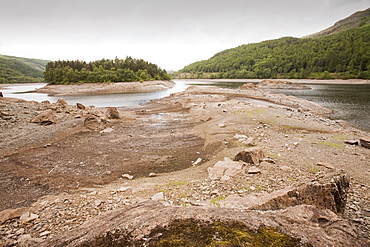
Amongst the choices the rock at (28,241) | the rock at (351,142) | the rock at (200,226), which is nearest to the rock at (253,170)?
the rock at (200,226)

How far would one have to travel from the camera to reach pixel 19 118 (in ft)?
53.3

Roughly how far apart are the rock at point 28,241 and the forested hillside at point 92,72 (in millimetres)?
80215

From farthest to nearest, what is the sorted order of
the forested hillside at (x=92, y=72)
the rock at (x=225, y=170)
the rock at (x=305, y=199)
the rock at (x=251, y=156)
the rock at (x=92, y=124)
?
1. the forested hillside at (x=92, y=72)
2. the rock at (x=92, y=124)
3. the rock at (x=251, y=156)
4. the rock at (x=225, y=170)
5. the rock at (x=305, y=199)

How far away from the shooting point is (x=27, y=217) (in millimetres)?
4582

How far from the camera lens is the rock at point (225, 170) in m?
6.64

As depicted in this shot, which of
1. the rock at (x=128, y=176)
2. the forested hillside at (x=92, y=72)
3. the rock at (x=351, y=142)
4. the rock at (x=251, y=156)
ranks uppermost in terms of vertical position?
the forested hillside at (x=92, y=72)

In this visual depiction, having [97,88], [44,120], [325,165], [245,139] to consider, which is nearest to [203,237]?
[325,165]

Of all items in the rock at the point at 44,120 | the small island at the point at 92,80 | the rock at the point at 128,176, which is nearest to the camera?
the rock at the point at 128,176

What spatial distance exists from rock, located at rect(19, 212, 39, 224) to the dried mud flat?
0.11 feet

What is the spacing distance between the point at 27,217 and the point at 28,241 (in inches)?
43.0

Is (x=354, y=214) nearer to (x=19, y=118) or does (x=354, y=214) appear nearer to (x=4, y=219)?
(x=4, y=219)

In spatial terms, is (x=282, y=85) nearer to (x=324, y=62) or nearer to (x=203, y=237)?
(x=324, y=62)

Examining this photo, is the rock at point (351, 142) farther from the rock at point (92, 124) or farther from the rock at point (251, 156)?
the rock at point (92, 124)

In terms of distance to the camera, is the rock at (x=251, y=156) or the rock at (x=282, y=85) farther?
the rock at (x=282, y=85)
